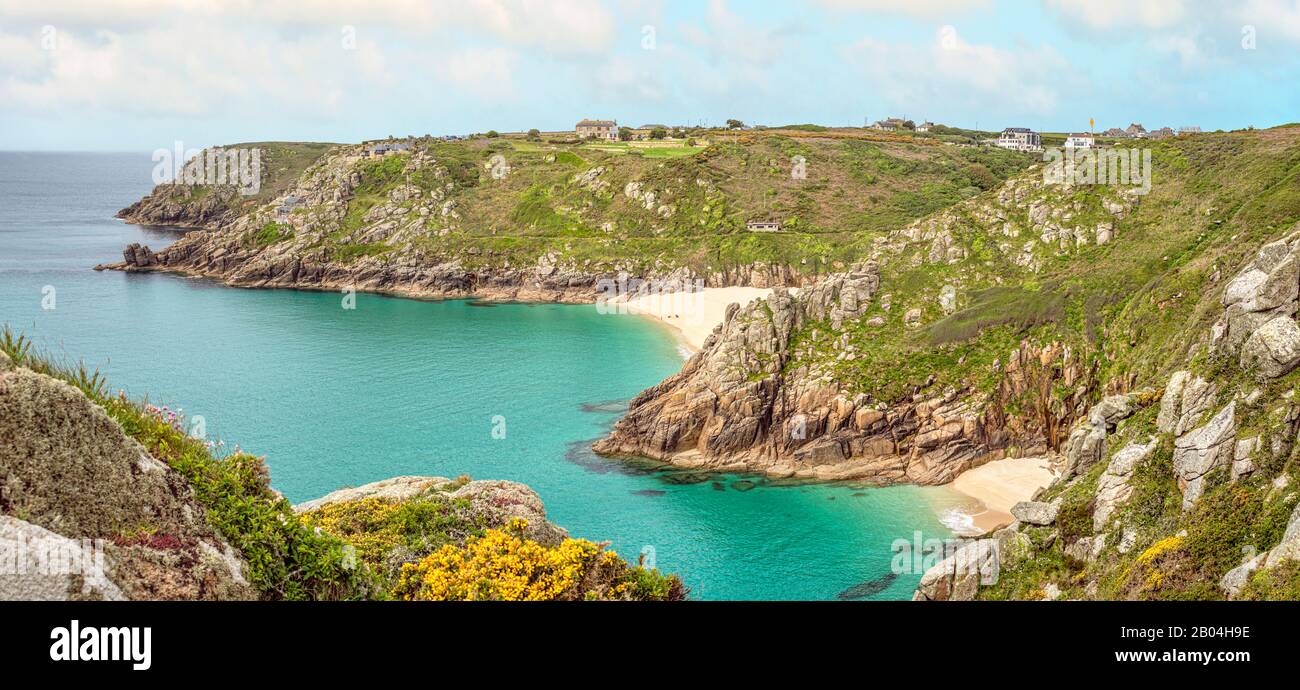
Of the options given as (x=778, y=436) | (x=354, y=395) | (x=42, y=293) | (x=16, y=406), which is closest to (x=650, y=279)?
(x=354, y=395)

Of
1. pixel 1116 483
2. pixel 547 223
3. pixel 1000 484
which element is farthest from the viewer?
pixel 547 223

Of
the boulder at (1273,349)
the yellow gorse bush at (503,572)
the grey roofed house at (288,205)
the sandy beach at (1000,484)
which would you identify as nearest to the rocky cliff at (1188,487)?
the boulder at (1273,349)

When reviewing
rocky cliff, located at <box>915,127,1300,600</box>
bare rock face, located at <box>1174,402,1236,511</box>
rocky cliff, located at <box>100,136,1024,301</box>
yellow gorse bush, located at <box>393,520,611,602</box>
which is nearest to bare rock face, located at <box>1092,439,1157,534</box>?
rocky cliff, located at <box>915,127,1300,600</box>

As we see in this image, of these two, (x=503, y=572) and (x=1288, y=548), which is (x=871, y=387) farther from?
(x=503, y=572)

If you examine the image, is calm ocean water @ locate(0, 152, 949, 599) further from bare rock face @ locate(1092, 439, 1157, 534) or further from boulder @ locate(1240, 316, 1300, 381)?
boulder @ locate(1240, 316, 1300, 381)

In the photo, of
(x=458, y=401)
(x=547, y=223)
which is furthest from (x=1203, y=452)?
(x=547, y=223)
